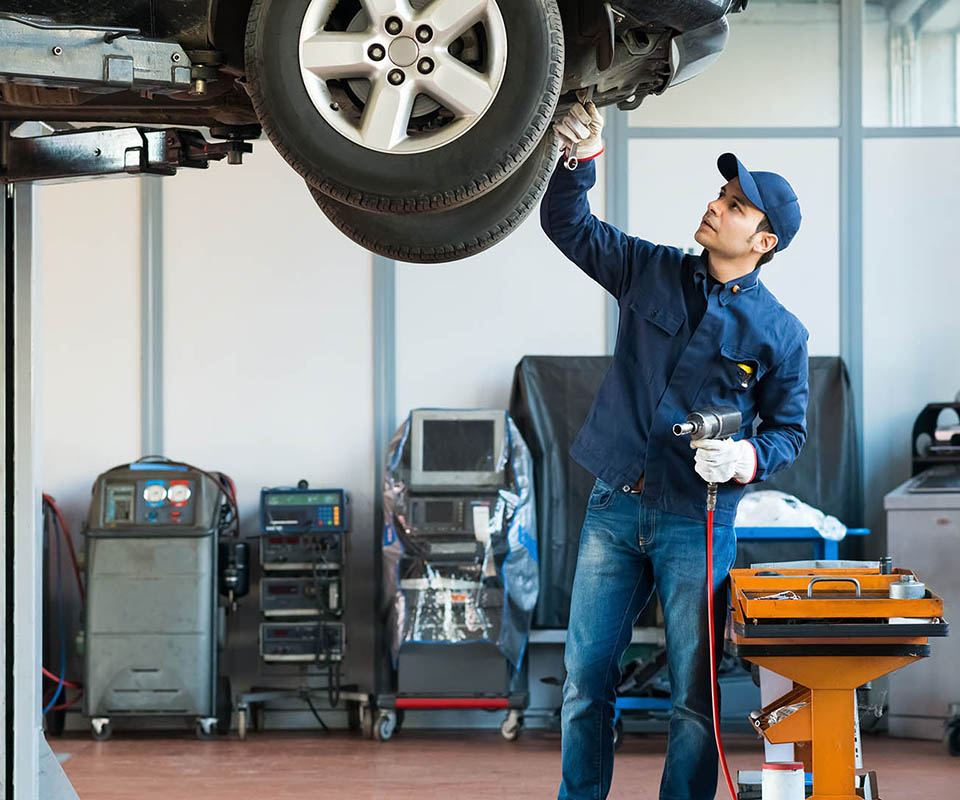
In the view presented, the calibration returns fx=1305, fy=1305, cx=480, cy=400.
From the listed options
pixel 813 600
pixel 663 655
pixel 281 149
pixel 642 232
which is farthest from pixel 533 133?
pixel 642 232

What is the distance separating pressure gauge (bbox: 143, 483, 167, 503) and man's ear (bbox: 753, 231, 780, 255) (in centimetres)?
342

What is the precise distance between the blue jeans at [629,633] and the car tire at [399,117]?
3.38 feet

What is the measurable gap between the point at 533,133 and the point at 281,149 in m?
0.49

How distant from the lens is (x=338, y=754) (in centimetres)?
555

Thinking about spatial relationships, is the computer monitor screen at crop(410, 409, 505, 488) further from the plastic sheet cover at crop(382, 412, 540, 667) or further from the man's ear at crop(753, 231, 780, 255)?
the man's ear at crop(753, 231, 780, 255)

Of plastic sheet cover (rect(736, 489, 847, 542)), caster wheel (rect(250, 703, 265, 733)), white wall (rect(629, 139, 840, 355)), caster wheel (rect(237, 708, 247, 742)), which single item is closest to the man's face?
plastic sheet cover (rect(736, 489, 847, 542))

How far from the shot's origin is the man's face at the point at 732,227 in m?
3.23

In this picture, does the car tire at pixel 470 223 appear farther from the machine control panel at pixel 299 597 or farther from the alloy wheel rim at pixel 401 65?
the machine control panel at pixel 299 597

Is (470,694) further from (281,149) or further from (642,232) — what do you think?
(281,149)

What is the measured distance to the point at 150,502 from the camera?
19.1 feet

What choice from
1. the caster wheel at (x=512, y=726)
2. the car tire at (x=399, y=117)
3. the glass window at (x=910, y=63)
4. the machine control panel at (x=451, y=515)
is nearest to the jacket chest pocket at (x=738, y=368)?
the car tire at (x=399, y=117)

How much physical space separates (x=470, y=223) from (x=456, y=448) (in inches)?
114

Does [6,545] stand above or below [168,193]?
below

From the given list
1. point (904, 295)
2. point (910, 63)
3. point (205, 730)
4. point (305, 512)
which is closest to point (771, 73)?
point (910, 63)
